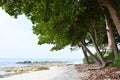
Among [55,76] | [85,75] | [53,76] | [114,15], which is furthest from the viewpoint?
[53,76]

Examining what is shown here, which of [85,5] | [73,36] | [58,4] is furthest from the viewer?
[73,36]

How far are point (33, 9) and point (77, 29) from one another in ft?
16.5

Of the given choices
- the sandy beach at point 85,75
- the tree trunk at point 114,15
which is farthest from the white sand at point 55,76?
the tree trunk at point 114,15

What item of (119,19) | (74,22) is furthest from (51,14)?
(119,19)

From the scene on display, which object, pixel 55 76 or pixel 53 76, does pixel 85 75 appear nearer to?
pixel 55 76

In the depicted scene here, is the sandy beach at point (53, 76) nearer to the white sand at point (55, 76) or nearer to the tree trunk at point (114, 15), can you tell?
the white sand at point (55, 76)

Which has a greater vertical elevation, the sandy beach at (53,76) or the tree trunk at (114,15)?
the tree trunk at (114,15)

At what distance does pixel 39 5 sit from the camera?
16.8m

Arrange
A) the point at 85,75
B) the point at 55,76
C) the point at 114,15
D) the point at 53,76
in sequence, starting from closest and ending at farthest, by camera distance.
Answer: the point at 114,15, the point at 85,75, the point at 55,76, the point at 53,76

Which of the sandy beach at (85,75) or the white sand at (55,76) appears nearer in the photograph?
the sandy beach at (85,75)

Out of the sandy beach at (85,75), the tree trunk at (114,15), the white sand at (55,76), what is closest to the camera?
the tree trunk at (114,15)

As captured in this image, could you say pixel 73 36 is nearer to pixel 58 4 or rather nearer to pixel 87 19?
pixel 87 19

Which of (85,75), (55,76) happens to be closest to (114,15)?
(85,75)

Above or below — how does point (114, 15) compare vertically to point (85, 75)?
above
